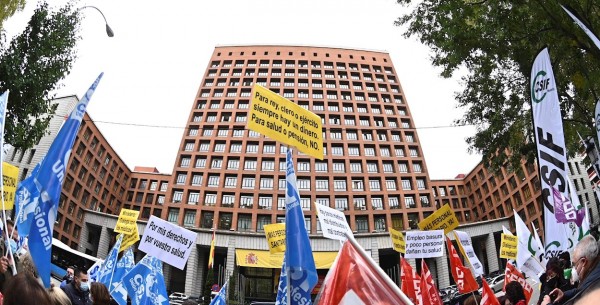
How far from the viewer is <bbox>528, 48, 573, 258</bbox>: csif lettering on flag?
4.59 meters

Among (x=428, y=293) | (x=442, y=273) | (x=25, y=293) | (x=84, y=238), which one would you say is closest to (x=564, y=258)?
(x=428, y=293)

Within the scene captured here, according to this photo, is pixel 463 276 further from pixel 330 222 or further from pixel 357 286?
pixel 357 286

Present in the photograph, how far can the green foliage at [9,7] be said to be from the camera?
9.13 m

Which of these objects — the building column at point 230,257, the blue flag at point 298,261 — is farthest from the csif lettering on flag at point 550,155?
the building column at point 230,257

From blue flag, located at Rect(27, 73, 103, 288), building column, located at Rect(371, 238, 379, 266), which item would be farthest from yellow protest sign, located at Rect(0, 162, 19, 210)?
building column, located at Rect(371, 238, 379, 266)

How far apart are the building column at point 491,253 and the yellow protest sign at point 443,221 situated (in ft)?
126

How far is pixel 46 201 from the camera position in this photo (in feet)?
13.7

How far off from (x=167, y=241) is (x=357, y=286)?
6.77 meters

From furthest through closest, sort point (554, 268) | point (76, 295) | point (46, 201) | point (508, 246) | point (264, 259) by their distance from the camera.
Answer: point (264, 259) → point (508, 246) → point (76, 295) → point (554, 268) → point (46, 201)

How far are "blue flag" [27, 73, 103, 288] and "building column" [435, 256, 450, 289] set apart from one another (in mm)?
42654

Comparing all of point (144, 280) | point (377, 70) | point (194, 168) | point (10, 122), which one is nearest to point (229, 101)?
point (194, 168)

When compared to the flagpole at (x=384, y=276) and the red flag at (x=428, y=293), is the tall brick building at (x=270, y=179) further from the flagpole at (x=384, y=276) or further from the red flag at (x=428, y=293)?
the flagpole at (x=384, y=276)

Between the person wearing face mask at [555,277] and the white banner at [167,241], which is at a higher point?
the white banner at [167,241]

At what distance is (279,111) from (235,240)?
124 feet
